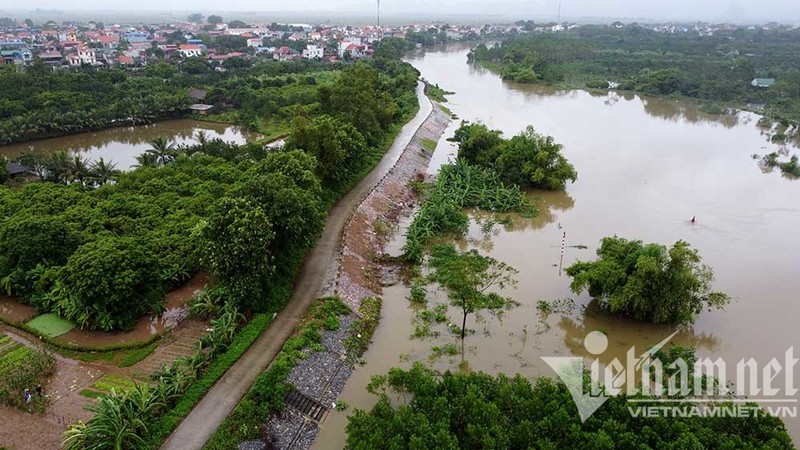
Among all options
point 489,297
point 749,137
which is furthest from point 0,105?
point 749,137

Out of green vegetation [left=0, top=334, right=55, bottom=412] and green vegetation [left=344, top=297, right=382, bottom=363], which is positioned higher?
green vegetation [left=0, top=334, right=55, bottom=412]

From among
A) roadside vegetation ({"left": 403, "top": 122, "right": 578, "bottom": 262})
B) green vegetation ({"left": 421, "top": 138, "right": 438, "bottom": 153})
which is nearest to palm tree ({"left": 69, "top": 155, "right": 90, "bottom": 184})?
roadside vegetation ({"left": 403, "top": 122, "right": 578, "bottom": 262})

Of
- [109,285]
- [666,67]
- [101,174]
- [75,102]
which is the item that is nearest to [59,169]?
[101,174]

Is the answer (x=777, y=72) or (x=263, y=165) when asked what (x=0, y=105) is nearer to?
(x=263, y=165)

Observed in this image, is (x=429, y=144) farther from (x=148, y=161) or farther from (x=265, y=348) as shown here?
(x=265, y=348)

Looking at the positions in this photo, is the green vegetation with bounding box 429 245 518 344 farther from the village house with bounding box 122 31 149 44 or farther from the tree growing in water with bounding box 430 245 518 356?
the village house with bounding box 122 31 149 44
